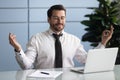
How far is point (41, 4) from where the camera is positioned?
452cm

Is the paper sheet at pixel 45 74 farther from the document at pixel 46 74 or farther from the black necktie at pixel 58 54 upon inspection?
the black necktie at pixel 58 54

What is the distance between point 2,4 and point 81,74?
248cm

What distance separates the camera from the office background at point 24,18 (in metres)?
4.45

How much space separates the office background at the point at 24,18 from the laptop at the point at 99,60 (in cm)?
220

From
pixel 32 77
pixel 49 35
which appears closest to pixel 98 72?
pixel 32 77

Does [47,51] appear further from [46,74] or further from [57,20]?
[46,74]

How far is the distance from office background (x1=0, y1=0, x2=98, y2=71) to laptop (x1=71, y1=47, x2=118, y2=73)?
2199 millimetres

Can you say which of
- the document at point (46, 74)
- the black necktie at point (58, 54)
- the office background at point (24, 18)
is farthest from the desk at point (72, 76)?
the office background at point (24, 18)

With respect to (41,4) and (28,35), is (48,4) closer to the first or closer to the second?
(41,4)

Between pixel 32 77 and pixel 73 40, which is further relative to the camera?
pixel 73 40

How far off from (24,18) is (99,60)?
2.41 metres

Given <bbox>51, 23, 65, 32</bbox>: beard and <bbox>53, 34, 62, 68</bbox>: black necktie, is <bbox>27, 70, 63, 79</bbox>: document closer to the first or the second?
<bbox>53, 34, 62, 68</bbox>: black necktie

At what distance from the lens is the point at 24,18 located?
4.50 m

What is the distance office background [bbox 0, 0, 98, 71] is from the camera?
Answer: 4.45 metres
